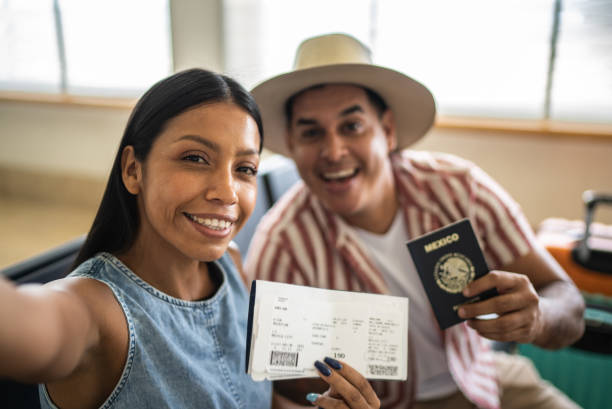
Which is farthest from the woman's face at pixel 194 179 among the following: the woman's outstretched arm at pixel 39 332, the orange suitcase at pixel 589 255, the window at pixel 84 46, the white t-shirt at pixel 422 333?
the window at pixel 84 46

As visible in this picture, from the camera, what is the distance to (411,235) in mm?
1511

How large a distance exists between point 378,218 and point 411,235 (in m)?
0.12

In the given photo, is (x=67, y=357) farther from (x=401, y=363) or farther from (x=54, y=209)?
(x=54, y=209)

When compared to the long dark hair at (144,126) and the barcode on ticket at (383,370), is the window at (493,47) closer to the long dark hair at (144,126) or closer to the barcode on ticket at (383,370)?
the long dark hair at (144,126)

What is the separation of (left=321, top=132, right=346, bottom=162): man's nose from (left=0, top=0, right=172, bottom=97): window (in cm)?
366

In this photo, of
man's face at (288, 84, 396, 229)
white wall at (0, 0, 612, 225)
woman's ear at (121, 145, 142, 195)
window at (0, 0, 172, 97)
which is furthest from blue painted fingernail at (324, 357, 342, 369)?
window at (0, 0, 172, 97)

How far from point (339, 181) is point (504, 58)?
2464 mm

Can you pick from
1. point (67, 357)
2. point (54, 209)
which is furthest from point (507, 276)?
point (54, 209)

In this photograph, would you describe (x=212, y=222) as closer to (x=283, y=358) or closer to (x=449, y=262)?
(x=283, y=358)

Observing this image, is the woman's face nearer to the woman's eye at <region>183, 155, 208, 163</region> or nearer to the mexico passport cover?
the woman's eye at <region>183, 155, 208, 163</region>

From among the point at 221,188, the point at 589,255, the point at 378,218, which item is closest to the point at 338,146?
the point at 378,218

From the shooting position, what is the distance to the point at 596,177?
3088 millimetres

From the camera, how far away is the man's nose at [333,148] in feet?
4.52

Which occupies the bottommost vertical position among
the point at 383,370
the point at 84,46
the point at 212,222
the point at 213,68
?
the point at 383,370
